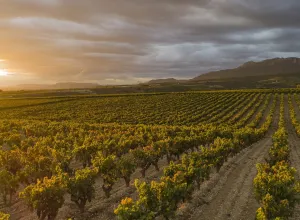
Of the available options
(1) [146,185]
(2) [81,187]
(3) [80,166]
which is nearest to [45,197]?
(2) [81,187]

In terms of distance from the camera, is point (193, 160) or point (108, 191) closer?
point (108, 191)

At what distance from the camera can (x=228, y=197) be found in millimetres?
22797

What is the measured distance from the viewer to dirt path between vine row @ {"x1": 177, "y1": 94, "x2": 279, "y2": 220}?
19.7m

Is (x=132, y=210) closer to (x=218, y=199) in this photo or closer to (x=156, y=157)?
(x=218, y=199)

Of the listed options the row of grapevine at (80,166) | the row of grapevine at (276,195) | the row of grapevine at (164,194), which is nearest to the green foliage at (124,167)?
Answer: the row of grapevine at (80,166)

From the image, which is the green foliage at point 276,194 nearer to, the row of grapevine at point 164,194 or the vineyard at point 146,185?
the vineyard at point 146,185

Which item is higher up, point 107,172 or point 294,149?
point 107,172

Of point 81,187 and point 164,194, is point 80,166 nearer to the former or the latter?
point 81,187

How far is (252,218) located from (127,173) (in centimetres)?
1023

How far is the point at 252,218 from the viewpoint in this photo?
19297 millimetres

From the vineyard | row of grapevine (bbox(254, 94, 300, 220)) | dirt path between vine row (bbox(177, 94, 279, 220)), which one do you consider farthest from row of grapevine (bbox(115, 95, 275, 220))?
row of grapevine (bbox(254, 94, 300, 220))

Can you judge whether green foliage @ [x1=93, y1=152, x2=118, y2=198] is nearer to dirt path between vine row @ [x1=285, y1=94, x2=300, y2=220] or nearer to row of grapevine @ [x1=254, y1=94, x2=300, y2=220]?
row of grapevine @ [x1=254, y1=94, x2=300, y2=220]

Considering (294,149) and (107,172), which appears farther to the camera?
(294,149)

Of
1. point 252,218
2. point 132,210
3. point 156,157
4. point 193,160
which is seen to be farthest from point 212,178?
point 132,210
